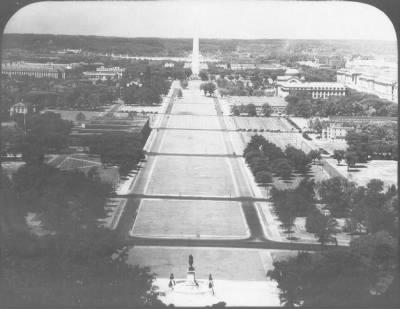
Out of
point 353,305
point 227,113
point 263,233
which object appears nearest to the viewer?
point 353,305

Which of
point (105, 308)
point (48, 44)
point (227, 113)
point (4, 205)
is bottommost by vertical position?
point (105, 308)

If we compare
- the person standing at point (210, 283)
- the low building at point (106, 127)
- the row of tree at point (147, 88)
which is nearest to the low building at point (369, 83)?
the row of tree at point (147, 88)

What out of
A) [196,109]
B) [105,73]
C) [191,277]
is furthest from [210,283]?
[105,73]

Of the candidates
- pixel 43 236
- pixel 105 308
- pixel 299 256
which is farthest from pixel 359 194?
pixel 43 236

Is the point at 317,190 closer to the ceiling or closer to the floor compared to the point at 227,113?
closer to the floor

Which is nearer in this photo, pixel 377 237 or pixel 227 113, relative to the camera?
pixel 377 237

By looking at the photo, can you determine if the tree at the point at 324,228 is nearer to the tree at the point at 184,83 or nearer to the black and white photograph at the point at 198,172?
the black and white photograph at the point at 198,172

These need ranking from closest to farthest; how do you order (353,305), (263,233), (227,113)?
(353,305) → (263,233) → (227,113)

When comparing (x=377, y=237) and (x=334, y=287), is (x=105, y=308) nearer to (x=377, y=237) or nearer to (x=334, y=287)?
(x=334, y=287)
